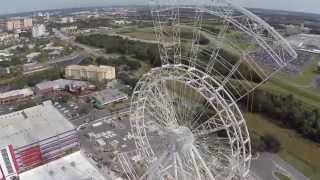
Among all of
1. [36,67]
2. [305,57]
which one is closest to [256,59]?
[305,57]

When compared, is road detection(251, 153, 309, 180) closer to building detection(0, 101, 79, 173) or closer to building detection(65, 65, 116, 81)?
building detection(0, 101, 79, 173)

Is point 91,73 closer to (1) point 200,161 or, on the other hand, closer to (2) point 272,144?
(2) point 272,144

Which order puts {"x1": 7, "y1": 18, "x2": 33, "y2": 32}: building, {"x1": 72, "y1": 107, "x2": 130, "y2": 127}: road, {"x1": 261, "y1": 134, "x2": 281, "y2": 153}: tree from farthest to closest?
1. {"x1": 7, "y1": 18, "x2": 33, "y2": 32}: building
2. {"x1": 72, "y1": 107, "x2": 130, "y2": 127}: road
3. {"x1": 261, "y1": 134, "x2": 281, "y2": 153}: tree

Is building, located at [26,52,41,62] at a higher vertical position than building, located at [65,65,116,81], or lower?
higher

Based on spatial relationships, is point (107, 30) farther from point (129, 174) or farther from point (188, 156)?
point (188, 156)

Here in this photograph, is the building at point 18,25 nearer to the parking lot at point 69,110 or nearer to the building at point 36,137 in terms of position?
the parking lot at point 69,110

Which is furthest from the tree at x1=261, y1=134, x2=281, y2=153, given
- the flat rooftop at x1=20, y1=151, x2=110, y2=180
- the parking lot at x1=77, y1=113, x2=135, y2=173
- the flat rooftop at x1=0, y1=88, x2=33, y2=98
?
the flat rooftop at x1=0, y1=88, x2=33, y2=98
